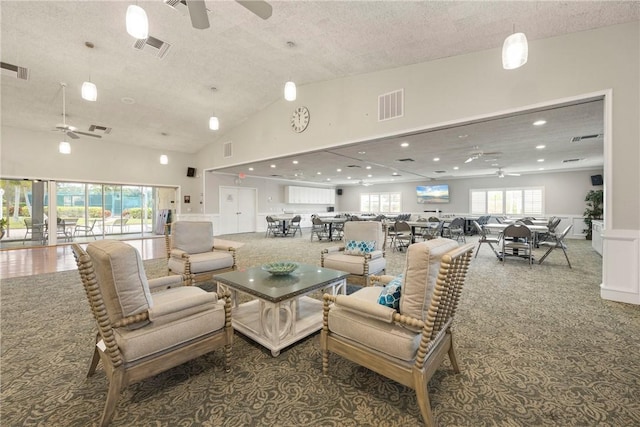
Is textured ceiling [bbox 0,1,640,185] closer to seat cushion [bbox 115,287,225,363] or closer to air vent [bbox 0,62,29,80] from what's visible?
air vent [bbox 0,62,29,80]

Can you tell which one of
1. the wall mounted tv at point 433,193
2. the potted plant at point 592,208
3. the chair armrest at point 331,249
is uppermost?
the wall mounted tv at point 433,193

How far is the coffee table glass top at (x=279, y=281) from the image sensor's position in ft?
7.45

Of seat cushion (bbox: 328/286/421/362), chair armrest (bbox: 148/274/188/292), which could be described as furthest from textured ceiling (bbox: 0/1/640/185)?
seat cushion (bbox: 328/286/421/362)

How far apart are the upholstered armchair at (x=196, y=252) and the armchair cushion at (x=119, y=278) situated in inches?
77.5

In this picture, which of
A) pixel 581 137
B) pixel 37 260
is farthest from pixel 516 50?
pixel 37 260

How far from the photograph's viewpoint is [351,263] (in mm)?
3535

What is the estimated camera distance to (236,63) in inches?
211

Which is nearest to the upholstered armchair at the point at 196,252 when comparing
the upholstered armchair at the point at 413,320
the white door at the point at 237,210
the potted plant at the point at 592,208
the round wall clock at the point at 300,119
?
the upholstered armchair at the point at 413,320

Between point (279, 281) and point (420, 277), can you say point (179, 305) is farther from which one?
point (420, 277)

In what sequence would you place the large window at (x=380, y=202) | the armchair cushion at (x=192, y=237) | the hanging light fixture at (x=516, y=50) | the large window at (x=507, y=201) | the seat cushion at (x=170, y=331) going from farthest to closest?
the large window at (x=380, y=202) → the large window at (x=507, y=201) → the armchair cushion at (x=192, y=237) → the hanging light fixture at (x=516, y=50) → the seat cushion at (x=170, y=331)

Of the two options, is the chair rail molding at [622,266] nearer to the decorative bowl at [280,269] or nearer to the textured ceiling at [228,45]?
the textured ceiling at [228,45]

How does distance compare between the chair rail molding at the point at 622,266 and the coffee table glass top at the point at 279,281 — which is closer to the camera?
the coffee table glass top at the point at 279,281

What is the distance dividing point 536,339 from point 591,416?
3.27 feet

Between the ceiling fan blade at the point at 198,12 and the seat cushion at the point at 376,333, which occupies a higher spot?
the ceiling fan blade at the point at 198,12
